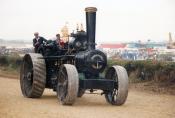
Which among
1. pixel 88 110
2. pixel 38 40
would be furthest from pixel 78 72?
pixel 38 40

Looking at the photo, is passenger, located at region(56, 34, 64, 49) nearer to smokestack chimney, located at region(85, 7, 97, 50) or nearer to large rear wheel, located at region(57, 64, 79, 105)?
smokestack chimney, located at region(85, 7, 97, 50)

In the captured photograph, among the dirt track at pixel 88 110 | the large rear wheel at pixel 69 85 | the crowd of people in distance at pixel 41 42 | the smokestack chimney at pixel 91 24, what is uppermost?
the smokestack chimney at pixel 91 24

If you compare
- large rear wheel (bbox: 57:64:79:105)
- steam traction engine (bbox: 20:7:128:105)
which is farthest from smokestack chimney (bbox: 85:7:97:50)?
large rear wheel (bbox: 57:64:79:105)

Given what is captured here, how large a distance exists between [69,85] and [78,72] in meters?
1.45

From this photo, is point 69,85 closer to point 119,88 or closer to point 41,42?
point 119,88

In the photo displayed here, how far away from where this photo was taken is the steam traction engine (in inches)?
509

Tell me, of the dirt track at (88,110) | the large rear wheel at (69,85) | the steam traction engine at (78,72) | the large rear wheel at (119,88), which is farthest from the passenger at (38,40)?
the large rear wheel at (119,88)

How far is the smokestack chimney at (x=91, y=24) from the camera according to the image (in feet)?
44.3

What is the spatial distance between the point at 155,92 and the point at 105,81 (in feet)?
17.7

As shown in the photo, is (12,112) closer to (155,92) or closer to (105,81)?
(105,81)

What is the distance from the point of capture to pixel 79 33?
558 inches

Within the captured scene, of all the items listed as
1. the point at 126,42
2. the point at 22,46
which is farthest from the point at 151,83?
the point at 22,46

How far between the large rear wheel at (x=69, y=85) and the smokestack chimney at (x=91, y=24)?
1079mm

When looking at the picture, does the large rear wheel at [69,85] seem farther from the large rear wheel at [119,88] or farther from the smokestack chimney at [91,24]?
the large rear wheel at [119,88]
